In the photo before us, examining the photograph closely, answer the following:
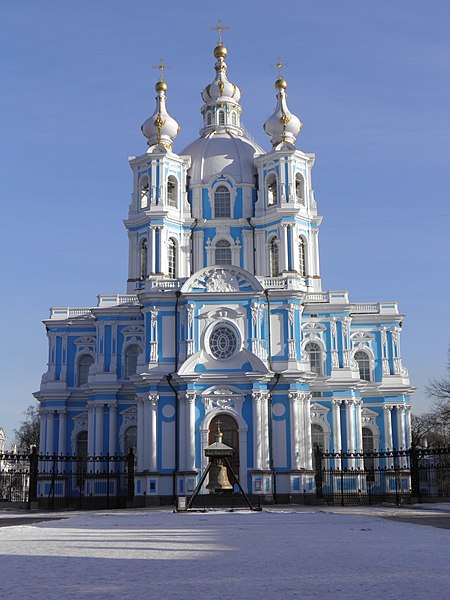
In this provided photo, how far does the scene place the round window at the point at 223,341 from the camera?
39.9 metres

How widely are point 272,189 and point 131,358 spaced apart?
12.8 meters

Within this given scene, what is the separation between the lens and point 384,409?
46.2m

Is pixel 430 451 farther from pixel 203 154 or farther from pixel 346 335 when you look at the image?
pixel 203 154

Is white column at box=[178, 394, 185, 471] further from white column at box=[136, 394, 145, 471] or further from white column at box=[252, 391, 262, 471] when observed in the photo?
white column at box=[252, 391, 262, 471]

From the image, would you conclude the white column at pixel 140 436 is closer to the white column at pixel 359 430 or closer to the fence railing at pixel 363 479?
the fence railing at pixel 363 479

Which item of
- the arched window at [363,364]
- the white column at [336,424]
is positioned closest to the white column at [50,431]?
the white column at [336,424]

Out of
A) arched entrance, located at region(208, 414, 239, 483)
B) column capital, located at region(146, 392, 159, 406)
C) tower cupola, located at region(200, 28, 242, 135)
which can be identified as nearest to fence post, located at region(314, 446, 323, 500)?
arched entrance, located at region(208, 414, 239, 483)

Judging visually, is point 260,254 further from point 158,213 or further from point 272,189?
point 158,213

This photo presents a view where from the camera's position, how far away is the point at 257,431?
38438 mm

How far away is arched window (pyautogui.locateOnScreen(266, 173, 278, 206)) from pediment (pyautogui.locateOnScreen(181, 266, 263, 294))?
8.52 m

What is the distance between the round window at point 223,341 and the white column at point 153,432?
11.8 feet

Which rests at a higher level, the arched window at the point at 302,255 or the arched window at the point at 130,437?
the arched window at the point at 302,255

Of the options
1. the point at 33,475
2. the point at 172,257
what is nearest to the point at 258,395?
the point at 33,475

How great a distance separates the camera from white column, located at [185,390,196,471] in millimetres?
38219
